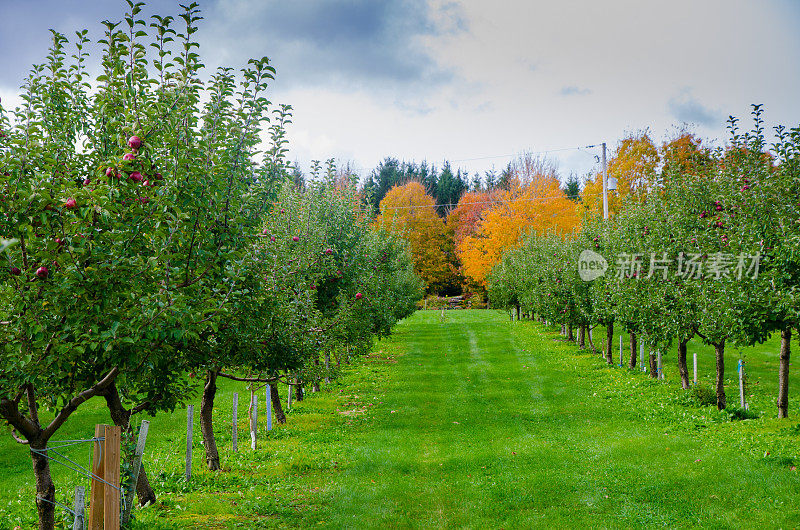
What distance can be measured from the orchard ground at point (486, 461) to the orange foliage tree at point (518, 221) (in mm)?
26628

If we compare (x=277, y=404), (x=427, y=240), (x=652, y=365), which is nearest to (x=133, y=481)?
(x=277, y=404)

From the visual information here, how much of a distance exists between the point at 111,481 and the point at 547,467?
8.18m

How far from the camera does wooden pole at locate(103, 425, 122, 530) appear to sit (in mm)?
6230

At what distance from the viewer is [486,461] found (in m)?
12.3

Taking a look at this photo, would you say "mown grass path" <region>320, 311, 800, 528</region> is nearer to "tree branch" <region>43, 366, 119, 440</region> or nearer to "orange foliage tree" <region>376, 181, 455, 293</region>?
"tree branch" <region>43, 366, 119, 440</region>

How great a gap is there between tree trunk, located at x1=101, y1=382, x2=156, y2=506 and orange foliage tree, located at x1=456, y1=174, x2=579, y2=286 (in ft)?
130

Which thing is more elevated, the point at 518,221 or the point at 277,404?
the point at 518,221

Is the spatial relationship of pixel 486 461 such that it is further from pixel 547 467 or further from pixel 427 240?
pixel 427 240

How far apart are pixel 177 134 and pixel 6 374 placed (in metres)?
2.97

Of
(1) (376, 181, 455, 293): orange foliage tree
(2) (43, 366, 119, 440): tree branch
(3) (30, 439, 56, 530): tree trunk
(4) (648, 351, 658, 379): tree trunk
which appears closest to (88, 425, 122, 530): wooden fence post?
(2) (43, 366, 119, 440): tree branch

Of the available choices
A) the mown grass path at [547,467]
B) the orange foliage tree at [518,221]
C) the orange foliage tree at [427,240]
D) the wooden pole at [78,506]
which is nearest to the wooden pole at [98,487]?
the wooden pole at [78,506]

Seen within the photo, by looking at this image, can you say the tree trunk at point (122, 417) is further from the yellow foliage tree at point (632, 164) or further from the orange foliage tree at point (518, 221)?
the orange foliage tree at point (518, 221)

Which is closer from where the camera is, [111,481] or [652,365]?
[111,481]

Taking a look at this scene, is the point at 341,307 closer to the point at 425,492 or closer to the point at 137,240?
the point at 425,492
